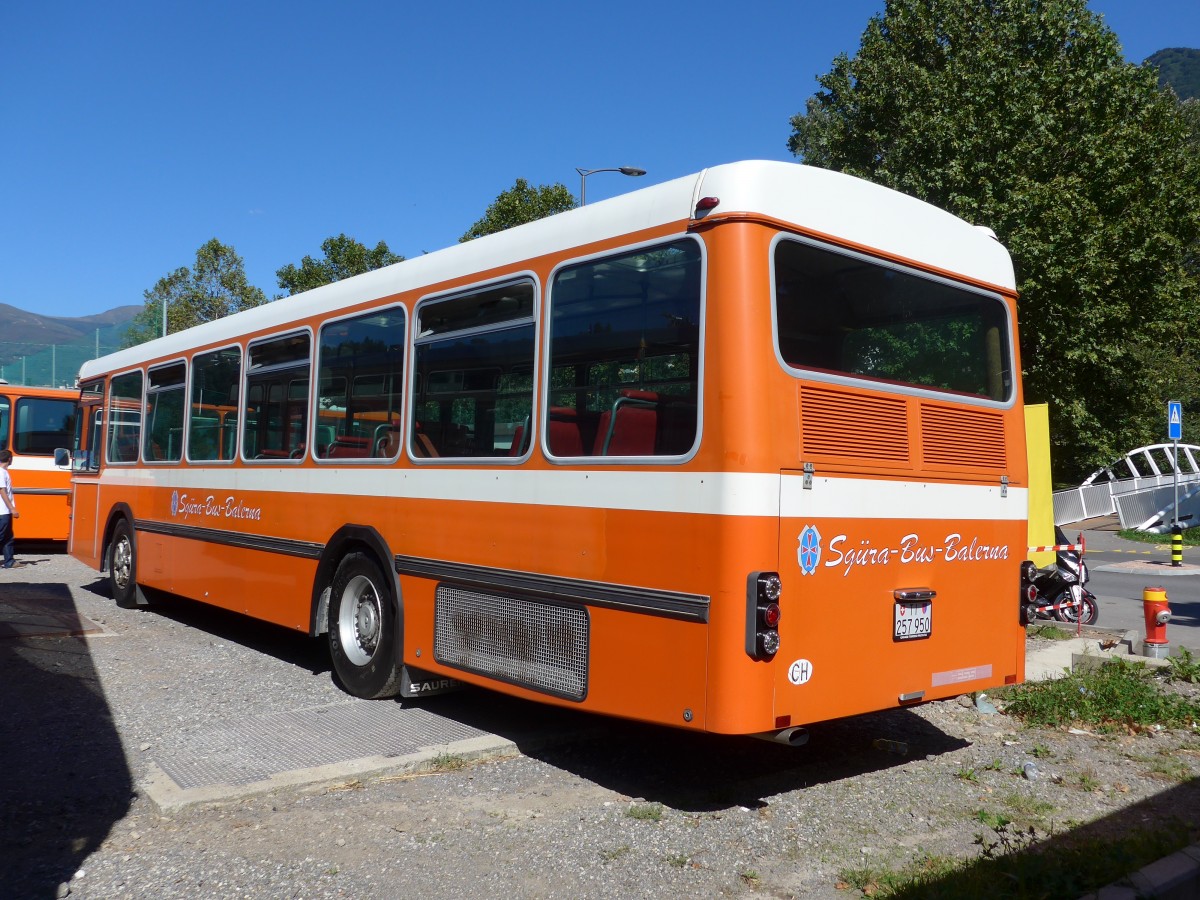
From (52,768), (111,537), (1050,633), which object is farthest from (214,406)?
(1050,633)

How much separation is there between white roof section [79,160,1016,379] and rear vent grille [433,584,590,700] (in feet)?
6.20

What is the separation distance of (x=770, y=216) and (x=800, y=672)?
2.07 meters

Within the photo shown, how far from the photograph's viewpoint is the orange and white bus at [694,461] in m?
4.78

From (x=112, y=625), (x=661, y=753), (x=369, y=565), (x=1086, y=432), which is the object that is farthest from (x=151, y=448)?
(x=1086, y=432)

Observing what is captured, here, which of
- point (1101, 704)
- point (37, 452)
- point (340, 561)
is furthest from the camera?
point (37, 452)

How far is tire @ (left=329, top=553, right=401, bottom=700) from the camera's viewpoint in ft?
22.6

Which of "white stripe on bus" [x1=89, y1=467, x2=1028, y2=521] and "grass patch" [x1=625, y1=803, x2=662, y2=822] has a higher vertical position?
"white stripe on bus" [x1=89, y1=467, x2=1028, y2=521]

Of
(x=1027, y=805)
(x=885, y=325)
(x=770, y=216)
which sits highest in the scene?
(x=770, y=216)

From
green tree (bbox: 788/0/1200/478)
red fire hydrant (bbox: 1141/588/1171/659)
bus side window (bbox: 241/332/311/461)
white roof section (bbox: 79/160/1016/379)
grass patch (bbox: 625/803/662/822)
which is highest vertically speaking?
green tree (bbox: 788/0/1200/478)

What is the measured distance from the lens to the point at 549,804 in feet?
17.1

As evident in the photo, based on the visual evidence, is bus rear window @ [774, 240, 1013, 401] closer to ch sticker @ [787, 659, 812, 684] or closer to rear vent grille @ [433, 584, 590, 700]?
ch sticker @ [787, 659, 812, 684]

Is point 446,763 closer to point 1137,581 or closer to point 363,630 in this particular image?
point 363,630

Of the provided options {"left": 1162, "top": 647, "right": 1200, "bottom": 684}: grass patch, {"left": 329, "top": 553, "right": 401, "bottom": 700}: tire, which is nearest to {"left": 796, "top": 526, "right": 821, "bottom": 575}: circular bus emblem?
{"left": 329, "top": 553, "right": 401, "bottom": 700}: tire

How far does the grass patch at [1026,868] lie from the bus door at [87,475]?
33.7 ft
